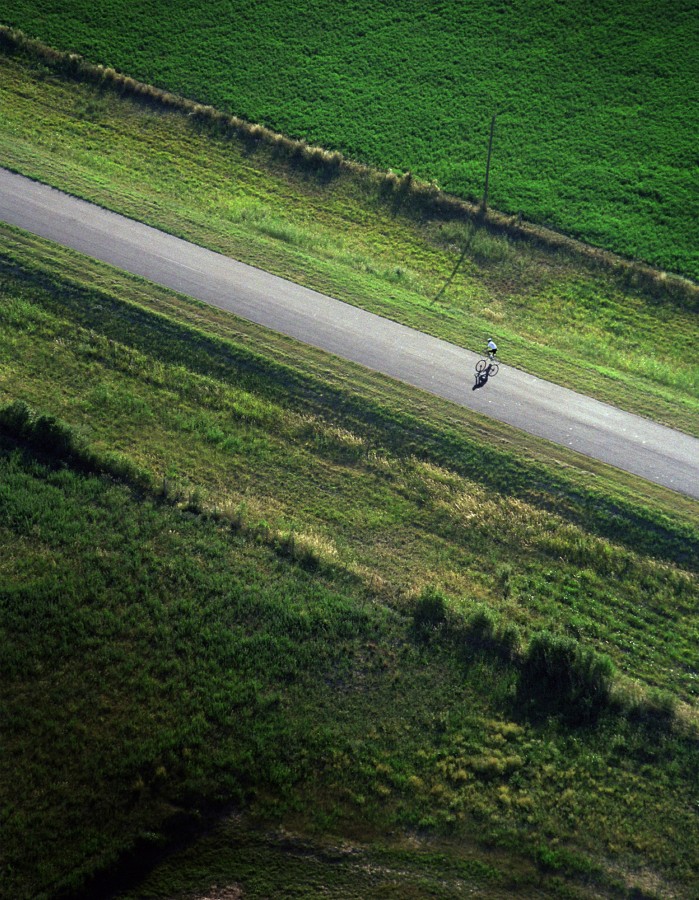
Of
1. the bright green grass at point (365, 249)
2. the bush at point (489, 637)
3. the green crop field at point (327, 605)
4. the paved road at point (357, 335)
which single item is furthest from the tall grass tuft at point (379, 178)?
the bush at point (489, 637)

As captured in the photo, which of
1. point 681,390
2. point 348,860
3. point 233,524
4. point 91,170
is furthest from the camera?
point 91,170

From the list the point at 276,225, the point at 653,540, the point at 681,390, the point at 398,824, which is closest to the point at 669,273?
the point at 681,390

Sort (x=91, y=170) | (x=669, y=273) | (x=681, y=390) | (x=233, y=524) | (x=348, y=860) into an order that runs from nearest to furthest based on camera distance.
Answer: (x=348, y=860)
(x=233, y=524)
(x=681, y=390)
(x=669, y=273)
(x=91, y=170)

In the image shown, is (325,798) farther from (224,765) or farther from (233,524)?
(233,524)

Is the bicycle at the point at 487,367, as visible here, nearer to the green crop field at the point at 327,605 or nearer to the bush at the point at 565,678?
the green crop field at the point at 327,605

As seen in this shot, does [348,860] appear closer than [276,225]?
Yes

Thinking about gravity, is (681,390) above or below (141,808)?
above

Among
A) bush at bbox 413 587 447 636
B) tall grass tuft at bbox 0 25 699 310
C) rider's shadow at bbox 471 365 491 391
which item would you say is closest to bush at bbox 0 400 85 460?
bush at bbox 413 587 447 636
